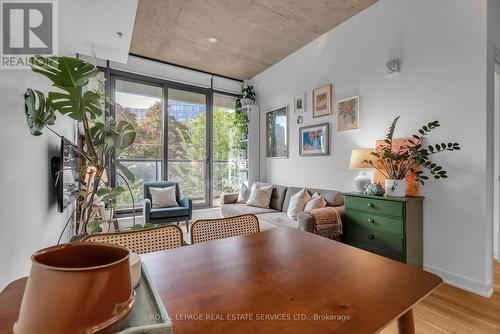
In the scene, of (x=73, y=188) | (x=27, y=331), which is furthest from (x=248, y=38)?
(x=27, y=331)

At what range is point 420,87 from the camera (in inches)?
99.3

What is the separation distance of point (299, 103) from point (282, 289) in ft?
12.2

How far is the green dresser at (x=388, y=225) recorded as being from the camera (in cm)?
226

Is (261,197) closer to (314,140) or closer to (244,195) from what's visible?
(244,195)

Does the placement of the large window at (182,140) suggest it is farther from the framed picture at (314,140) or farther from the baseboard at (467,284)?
the baseboard at (467,284)

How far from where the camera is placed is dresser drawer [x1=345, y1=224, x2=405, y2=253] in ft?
7.47

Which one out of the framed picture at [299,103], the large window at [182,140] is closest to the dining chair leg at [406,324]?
the framed picture at [299,103]

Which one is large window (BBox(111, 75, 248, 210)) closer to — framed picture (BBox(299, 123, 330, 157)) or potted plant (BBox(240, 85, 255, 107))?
potted plant (BBox(240, 85, 255, 107))

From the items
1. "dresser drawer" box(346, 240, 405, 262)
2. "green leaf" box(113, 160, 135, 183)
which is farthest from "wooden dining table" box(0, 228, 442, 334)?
"dresser drawer" box(346, 240, 405, 262)

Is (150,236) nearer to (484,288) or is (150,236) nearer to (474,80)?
(484,288)

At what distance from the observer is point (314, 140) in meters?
3.73

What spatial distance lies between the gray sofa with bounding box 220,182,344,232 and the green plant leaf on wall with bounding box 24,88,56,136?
2224 mm

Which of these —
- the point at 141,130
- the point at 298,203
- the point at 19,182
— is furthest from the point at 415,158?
the point at 141,130

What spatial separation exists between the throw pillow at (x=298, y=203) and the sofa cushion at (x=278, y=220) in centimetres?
9
